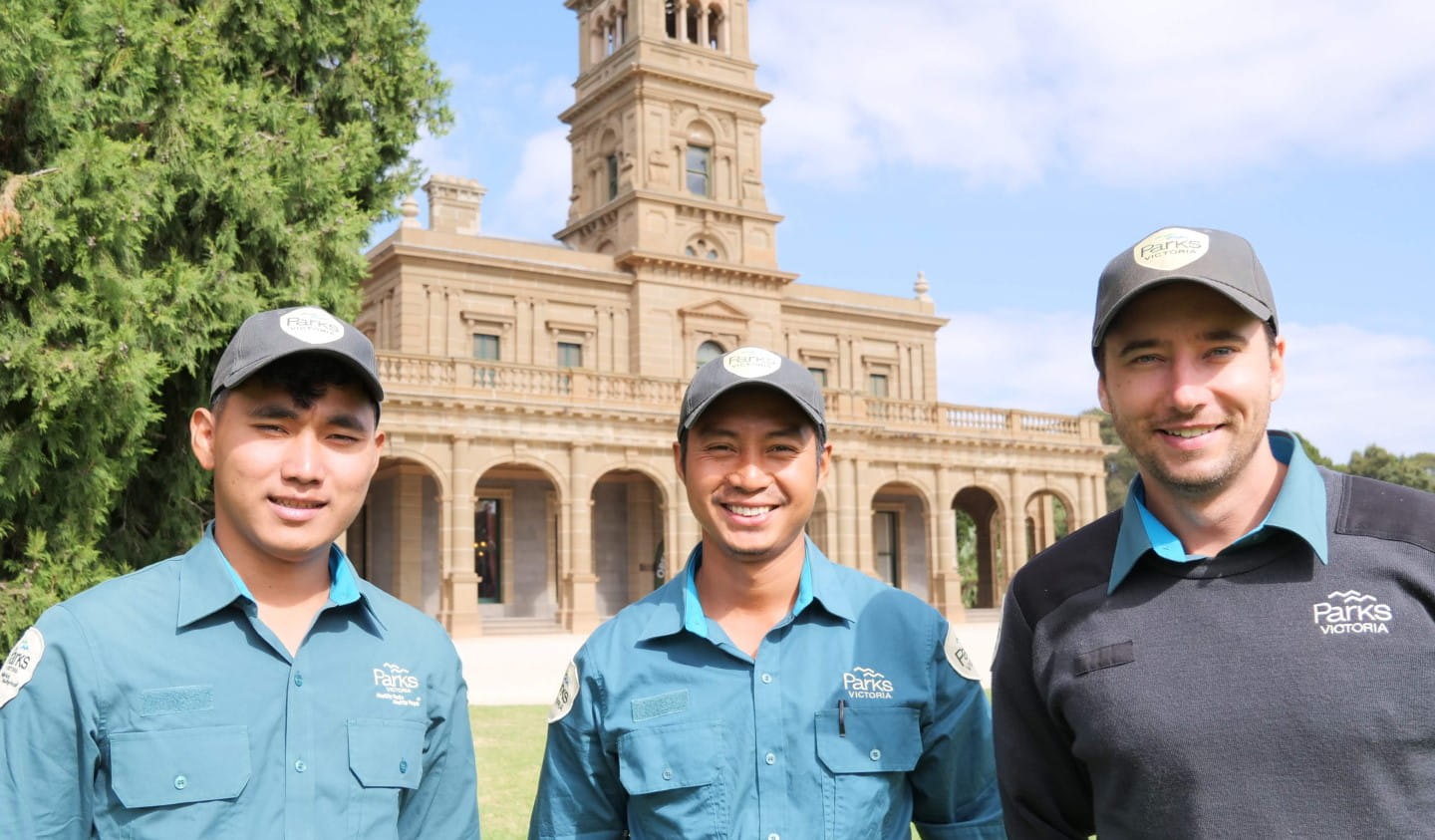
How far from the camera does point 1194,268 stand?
2369 mm

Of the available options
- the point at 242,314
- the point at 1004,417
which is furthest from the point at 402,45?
the point at 1004,417

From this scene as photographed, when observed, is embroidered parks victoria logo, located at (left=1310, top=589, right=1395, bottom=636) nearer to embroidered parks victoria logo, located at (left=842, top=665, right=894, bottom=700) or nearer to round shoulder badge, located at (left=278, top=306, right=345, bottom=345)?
embroidered parks victoria logo, located at (left=842, top=665, right=894, bottom=700)

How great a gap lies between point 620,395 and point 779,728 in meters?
25.8

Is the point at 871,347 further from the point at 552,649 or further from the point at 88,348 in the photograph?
the point at 88,348

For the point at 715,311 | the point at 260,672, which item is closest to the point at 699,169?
the point at 715,311

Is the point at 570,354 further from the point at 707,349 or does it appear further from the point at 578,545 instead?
the point at 578,545

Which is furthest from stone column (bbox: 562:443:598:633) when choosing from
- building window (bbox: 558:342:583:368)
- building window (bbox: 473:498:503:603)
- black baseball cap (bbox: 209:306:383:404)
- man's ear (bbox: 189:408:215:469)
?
black baseball cap (bbox: 209:306:383:404)

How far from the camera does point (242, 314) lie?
384 inches

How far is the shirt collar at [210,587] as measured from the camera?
2.74 meters

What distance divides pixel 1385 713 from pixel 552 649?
21.4 m

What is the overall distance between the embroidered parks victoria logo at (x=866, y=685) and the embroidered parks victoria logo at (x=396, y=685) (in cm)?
111

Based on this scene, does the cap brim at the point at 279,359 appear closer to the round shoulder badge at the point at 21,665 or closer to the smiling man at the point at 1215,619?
the round shoulder badge at the point at 21,665

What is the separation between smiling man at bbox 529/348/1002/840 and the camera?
2.97 m

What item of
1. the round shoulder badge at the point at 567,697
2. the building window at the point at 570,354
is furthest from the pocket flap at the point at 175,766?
the building window at the point at 570,354
